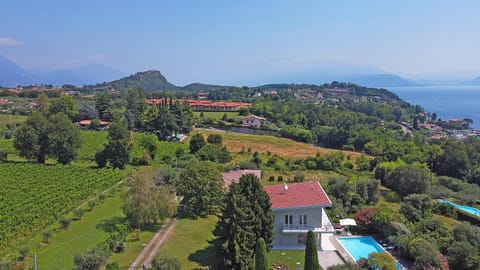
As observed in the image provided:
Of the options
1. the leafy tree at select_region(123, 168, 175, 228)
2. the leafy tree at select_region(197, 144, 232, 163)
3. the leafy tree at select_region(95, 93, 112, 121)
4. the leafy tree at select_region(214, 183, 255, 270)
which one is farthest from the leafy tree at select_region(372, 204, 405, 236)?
the leafy tree at select_region(95, 93, 112, 121)

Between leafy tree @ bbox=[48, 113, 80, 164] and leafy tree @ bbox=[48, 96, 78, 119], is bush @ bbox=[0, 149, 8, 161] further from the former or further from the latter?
leafy tree @ bbox=[48, 96, 78, 119]

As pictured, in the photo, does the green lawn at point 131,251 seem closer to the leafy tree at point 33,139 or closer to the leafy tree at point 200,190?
the leafy tree at point 200,190

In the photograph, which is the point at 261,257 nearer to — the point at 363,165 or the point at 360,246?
the point at 360,246

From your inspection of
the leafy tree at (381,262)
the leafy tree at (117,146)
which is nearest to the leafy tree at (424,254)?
the leafy tree at (381,262)

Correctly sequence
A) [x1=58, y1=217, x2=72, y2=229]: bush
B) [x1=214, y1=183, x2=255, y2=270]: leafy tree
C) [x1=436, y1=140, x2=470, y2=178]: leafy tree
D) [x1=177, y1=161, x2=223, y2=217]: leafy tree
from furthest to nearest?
1. [x1=436, y1=140, x2=470, y2=178]: leafy tree
2. [x1=177, y1=161, x2=223, y2=217]: leafy tree
3. [x1=58, y1=217, x2=72, y2=229]: bush
4. [x1=214, y1=183, x2=255, y2=270]: leafy tree

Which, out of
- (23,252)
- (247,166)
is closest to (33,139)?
(247,166)

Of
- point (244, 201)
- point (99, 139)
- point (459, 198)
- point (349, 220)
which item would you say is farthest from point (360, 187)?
point (99, 139)
